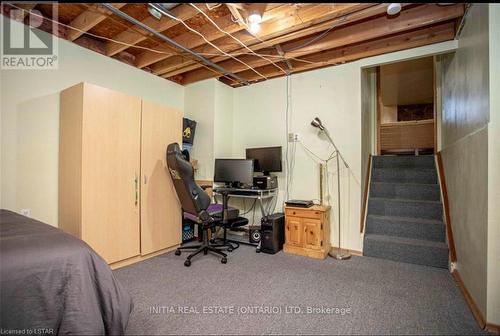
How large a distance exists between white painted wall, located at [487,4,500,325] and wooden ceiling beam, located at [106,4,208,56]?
2.28 m

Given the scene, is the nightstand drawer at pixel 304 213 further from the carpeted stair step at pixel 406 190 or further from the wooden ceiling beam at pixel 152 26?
the wooden ceiling beam at pixel 152 26

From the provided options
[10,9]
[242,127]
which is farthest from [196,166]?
[10,9]

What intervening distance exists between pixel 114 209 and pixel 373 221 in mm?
Answer: 3274

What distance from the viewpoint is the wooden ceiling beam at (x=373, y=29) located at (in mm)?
2357

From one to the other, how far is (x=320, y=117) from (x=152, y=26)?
2.38 metres

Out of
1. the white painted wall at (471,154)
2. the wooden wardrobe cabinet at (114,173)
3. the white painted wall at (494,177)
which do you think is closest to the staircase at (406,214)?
the white painted wall at (471,154)

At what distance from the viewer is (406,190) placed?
143 inches

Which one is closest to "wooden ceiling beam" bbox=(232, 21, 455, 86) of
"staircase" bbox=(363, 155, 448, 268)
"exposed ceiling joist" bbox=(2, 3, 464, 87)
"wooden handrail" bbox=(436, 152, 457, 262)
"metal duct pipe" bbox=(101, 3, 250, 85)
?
"exposed ceiling joist" bbox=(2, 3, 464, 87)

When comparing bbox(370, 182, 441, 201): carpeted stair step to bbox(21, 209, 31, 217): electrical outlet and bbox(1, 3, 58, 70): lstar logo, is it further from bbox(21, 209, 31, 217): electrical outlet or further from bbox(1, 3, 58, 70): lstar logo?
bbox(1, 3, 58, 70): lstar logo

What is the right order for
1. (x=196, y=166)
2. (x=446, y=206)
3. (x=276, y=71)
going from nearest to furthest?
(x=446, y=206) → (x=276, y=71) → (x=196, y=166)

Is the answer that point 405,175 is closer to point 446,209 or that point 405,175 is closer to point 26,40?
point 446,209

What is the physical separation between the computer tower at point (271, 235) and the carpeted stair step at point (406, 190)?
64.7 inches

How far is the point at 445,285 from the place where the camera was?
2307mm

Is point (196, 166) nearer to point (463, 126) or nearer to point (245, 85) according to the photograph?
point (245, 85)
